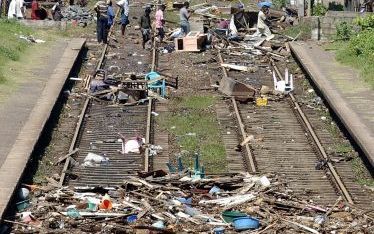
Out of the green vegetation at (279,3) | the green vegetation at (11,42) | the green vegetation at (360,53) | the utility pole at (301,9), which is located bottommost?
the green vegetation at (279,3)

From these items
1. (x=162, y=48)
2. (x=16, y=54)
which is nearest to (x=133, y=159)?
(x=16, y=54)

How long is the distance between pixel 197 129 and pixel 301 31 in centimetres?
1424

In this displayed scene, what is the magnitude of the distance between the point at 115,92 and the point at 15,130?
4518 mm

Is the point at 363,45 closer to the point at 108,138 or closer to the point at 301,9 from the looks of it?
the point at 301,9

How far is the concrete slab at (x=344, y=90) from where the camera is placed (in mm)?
19672

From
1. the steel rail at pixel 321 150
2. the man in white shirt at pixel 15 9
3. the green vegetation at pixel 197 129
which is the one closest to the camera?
the steel rail at pixel 321 150

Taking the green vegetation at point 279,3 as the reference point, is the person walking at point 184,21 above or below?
above

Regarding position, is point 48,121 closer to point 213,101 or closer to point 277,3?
point 213,101

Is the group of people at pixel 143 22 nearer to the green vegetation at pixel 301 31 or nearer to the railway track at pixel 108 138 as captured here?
the railway track at pixel 108 138

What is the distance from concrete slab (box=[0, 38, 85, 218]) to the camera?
16.2 metres

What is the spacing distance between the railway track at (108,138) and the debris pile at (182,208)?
1.00 meters

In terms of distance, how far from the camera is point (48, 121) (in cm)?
2078

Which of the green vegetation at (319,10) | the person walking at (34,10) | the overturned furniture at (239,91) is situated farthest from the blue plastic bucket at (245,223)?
the green vegetation at (319,10)

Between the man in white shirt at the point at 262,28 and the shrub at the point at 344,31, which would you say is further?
the man in white shirt at the point at 262,28
